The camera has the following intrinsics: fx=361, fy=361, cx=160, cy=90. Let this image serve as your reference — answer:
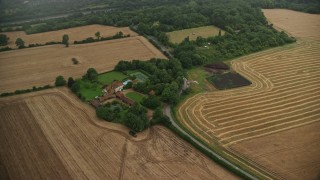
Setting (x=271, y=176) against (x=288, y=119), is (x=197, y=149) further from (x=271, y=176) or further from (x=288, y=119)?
(x=288, y=119)

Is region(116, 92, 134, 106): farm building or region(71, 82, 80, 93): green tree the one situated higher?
region(71, 82, 80, 93): green tree

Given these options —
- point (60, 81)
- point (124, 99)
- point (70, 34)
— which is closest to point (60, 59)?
point (60, 81)

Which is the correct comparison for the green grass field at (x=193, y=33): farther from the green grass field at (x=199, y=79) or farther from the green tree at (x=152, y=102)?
the green tree at (x=152, y=102)

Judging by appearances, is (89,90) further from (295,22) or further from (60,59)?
(295,22)

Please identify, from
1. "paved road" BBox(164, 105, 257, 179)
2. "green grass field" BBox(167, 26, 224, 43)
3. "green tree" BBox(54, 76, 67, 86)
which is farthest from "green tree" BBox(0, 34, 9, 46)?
"paved road" BBox(164, 105, 257, 179)

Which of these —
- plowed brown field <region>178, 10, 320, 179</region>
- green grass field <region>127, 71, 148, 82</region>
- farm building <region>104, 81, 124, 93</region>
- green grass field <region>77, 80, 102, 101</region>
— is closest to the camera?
plowed brown field <region>178, 10, 320, 179</region>

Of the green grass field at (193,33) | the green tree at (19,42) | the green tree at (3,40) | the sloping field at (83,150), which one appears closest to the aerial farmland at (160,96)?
the sloping field at (83,150)

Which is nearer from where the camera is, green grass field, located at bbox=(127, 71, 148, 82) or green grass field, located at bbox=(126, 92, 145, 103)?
green grass field, located at bbox=(126, 92, 145, 103)

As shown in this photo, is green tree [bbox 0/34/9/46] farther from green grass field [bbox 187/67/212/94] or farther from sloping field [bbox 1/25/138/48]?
green grass field [bbox 187/67/212/94]
